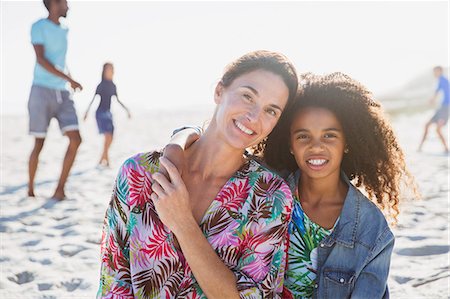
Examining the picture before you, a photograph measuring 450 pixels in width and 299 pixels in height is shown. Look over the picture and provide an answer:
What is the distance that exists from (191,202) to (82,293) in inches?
56.8

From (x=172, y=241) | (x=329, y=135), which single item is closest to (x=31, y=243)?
(x=172, y=241)

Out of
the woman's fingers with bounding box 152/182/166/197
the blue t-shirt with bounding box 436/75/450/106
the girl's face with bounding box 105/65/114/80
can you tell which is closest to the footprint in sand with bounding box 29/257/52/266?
the woman's fingers with bounding box 152/182/166/197

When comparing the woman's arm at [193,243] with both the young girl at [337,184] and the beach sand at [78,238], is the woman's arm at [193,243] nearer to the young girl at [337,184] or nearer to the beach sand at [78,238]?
the young girl at [337,184]

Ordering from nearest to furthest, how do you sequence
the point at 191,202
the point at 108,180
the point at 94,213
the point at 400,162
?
the point at 191,202, the point at 400,162, the point at 94,213, the point at 108,180

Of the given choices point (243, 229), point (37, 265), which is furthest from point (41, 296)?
point (243, 229)

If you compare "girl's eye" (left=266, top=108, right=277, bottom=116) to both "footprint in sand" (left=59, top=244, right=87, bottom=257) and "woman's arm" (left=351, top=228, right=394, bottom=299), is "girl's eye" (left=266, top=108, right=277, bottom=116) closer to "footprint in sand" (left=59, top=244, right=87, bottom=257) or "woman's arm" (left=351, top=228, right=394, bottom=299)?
"woman's arm" (left=351, top=228, right=394, bottom=299)

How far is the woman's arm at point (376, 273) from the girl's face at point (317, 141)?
0.47m

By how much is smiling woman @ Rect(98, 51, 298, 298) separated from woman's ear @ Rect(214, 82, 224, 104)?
43 mm

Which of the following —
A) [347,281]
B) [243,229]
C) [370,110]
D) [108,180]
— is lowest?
[108,180]

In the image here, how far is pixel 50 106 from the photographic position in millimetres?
A: 6004

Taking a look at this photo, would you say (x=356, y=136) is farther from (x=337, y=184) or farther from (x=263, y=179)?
(x=263, y=179)

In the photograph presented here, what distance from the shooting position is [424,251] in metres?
4.24

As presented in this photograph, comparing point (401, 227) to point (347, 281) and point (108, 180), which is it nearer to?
point (347, 281)

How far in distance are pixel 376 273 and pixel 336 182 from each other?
601mm
